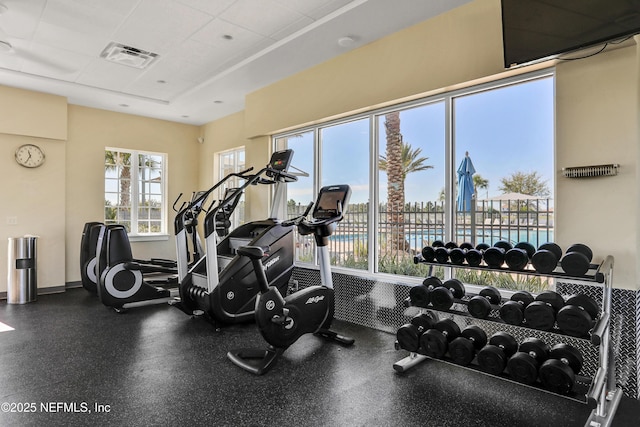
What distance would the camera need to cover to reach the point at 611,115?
2680 mm

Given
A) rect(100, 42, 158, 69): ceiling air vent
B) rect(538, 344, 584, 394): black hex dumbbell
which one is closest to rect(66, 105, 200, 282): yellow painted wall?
rect(100, 42, 158, 69): ceiling air vent

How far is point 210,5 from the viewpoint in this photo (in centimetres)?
347

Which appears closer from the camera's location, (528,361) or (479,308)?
(528,361)

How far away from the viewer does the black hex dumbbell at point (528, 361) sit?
7.77ft

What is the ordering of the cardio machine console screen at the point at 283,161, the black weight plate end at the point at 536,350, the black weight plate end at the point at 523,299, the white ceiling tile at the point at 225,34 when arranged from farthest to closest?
the cardio machine console screen at the point at 283,161 → the white ceiling tile at the point at 225,34 → the black weight plate end at the point at 523,299 → the black weight plate end at the point at 536,350

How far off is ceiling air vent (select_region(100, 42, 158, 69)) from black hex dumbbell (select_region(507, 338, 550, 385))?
195 inches

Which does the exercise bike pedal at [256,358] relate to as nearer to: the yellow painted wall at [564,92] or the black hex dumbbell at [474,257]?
the black hex dumbbell at [474,257]

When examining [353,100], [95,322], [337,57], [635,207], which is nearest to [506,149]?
[635,207]

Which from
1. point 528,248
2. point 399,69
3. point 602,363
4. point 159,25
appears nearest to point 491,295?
point 528,248

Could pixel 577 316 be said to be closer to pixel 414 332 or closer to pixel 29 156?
pixel 414 332

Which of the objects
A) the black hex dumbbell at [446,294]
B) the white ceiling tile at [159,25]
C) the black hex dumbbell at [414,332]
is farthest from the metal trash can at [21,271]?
the black hex dumbbell at [446,294]

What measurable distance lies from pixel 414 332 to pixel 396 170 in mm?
2021

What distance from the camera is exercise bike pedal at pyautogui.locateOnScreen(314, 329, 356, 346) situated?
3673 mm

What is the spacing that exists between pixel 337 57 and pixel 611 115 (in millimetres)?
2983
